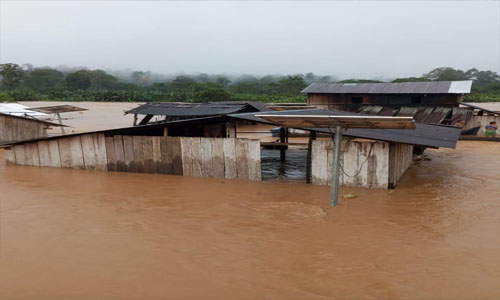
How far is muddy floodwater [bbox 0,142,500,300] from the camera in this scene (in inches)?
178

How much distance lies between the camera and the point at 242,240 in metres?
5.90

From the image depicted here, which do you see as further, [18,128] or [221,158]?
[18,128]

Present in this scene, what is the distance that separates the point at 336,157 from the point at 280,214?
1.44 metres

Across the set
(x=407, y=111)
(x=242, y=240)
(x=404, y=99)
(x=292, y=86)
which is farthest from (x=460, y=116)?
(x=292, y=86)

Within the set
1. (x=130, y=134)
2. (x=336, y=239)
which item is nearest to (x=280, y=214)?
(x=336, y=239)

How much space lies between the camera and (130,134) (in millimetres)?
10742

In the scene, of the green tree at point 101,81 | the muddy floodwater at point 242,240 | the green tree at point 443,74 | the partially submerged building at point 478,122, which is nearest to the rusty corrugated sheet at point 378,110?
the partially submerged building at point 478,122

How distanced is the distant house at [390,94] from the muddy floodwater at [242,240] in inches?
423

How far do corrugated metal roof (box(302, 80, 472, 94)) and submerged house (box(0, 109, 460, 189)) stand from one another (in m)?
9.60

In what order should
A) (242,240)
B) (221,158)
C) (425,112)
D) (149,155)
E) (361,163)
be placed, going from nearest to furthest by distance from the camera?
(242,240), (361,163), (221,158), (149,155), (425,112)

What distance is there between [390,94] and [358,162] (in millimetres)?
13478

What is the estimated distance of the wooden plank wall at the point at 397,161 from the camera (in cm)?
862

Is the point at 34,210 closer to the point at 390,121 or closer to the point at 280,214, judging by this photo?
the point at 280,214

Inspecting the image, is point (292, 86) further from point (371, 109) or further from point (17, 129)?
point (17, 129)
